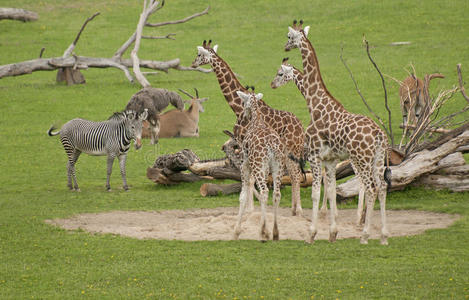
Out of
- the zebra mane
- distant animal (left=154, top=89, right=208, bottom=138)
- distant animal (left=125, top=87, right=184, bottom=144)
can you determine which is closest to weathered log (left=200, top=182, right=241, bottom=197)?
the zebra mane

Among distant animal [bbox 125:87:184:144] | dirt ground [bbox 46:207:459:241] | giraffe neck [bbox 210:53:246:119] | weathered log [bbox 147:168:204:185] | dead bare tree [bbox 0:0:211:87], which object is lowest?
weathered log [bbox 147:168:204:185]

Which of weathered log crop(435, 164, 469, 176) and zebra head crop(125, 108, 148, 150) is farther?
zebra head crop(125, 108, 148, 150)

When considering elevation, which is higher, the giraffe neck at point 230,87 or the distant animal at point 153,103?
the giraffe neck at point 230,87

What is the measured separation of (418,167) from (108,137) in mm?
6876

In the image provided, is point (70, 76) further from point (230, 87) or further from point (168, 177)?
point (230, 87)

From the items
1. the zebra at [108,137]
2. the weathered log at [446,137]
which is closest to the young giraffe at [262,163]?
the weathered log at [446,137]

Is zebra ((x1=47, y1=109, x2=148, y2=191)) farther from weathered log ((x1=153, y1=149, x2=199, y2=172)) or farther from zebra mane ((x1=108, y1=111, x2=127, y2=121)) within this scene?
weathered log ((x1=153, y1=149, x2=199, y2=172))

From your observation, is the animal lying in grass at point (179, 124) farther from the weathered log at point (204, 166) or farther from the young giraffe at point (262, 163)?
the young giraffe at point (262, 163)

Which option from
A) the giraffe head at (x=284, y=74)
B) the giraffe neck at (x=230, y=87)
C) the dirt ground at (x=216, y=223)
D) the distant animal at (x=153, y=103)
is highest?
the giraffe head at (x=284, y=74)

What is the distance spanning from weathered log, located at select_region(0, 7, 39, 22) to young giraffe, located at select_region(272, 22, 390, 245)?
89.8 feet

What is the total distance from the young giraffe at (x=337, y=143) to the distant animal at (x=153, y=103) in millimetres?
10358

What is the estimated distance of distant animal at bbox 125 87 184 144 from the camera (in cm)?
2302

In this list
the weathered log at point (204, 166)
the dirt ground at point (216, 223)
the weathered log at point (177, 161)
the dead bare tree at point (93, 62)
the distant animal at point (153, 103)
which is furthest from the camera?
the dead bare tree at point (93, 62)

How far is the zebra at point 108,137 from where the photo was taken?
1702 centimetres
